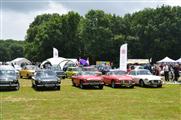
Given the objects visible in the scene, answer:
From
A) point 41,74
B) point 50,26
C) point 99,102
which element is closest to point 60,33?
point 50,26

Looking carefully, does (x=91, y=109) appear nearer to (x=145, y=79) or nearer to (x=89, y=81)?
(x=89, y=81)

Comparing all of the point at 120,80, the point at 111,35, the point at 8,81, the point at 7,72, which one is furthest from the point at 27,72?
the point at 111,35

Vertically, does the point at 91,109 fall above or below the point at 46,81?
below

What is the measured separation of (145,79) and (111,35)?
5689 cm

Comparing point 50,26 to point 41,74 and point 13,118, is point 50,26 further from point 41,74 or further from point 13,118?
point 13,118

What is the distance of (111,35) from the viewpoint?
89062mm

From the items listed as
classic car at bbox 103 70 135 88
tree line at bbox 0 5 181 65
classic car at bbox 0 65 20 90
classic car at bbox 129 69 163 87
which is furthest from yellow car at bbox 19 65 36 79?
tree line at bbox 0 5 181 65

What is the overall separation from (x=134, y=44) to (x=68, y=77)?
4676 cm

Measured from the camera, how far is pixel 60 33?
94.2 m

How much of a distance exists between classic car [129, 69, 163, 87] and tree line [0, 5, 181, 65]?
5371 centimetres

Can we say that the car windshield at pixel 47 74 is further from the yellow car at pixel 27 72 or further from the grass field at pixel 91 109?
the yellow car at pixel 27 72

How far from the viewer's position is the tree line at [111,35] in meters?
88.6

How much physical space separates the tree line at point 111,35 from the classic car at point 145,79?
53709 mm

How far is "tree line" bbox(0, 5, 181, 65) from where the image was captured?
88625 mm
